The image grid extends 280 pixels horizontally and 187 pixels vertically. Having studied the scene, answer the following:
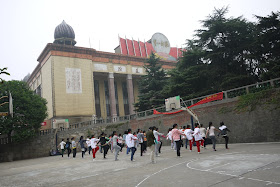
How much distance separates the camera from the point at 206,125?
66.1 ft

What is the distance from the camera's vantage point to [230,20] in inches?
997

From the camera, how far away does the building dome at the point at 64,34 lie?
4541 cm

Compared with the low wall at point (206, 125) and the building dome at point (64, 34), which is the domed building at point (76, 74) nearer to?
the building dome at point (64, 34)

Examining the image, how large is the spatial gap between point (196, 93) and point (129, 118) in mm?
10476

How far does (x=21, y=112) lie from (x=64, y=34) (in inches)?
814

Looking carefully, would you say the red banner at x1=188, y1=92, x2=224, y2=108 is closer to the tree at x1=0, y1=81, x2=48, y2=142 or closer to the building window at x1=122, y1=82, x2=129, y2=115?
the tree at x1=0, y1=81, x2=48, y2=142

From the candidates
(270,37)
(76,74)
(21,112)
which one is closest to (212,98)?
(270,37)

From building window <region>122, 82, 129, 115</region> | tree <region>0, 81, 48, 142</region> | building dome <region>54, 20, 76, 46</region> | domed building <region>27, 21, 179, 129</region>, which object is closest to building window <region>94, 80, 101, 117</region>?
domed building <region>27, 21, 179, 129</region>

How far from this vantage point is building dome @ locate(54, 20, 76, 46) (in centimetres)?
4541

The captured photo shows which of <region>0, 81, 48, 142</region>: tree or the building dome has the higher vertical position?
the building dome

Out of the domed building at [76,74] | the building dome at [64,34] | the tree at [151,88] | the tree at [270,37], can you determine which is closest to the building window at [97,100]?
the domed building at [76,74]

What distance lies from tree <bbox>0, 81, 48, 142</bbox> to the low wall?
3035 mm

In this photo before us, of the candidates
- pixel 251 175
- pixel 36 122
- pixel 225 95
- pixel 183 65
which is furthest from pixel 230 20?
pixel 36 122

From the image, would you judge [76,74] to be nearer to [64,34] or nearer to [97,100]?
[64,34]
